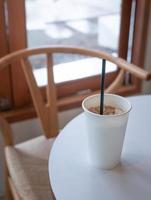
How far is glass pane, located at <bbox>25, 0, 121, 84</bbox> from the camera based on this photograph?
61.3 inches

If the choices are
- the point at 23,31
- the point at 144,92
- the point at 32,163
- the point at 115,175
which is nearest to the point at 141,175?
the point at 115,175

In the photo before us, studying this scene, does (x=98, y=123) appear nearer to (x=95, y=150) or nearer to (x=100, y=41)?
(x=95, y=150)

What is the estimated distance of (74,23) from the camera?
167 cm

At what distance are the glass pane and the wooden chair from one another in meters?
0.28

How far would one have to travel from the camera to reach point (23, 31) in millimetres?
1493

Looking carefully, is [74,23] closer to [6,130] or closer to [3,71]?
[3,71]

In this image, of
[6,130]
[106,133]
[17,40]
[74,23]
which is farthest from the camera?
[74,23]

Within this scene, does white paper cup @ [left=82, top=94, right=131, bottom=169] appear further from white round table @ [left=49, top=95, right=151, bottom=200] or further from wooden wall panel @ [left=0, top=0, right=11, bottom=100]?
wooden wall panel @ [left=0, top=0, right=11, bottom=100]

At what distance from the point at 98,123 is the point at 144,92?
121 cm

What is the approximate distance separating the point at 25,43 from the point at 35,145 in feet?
1.49

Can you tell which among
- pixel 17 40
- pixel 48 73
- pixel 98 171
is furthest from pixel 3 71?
pixel 98 171

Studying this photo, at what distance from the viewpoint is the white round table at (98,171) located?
0.73 metres

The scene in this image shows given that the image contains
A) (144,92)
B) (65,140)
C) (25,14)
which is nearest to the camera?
(65,140)

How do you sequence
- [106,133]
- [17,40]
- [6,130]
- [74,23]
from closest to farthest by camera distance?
[106,133]
[6,130]
[17,40]
[74,23]
